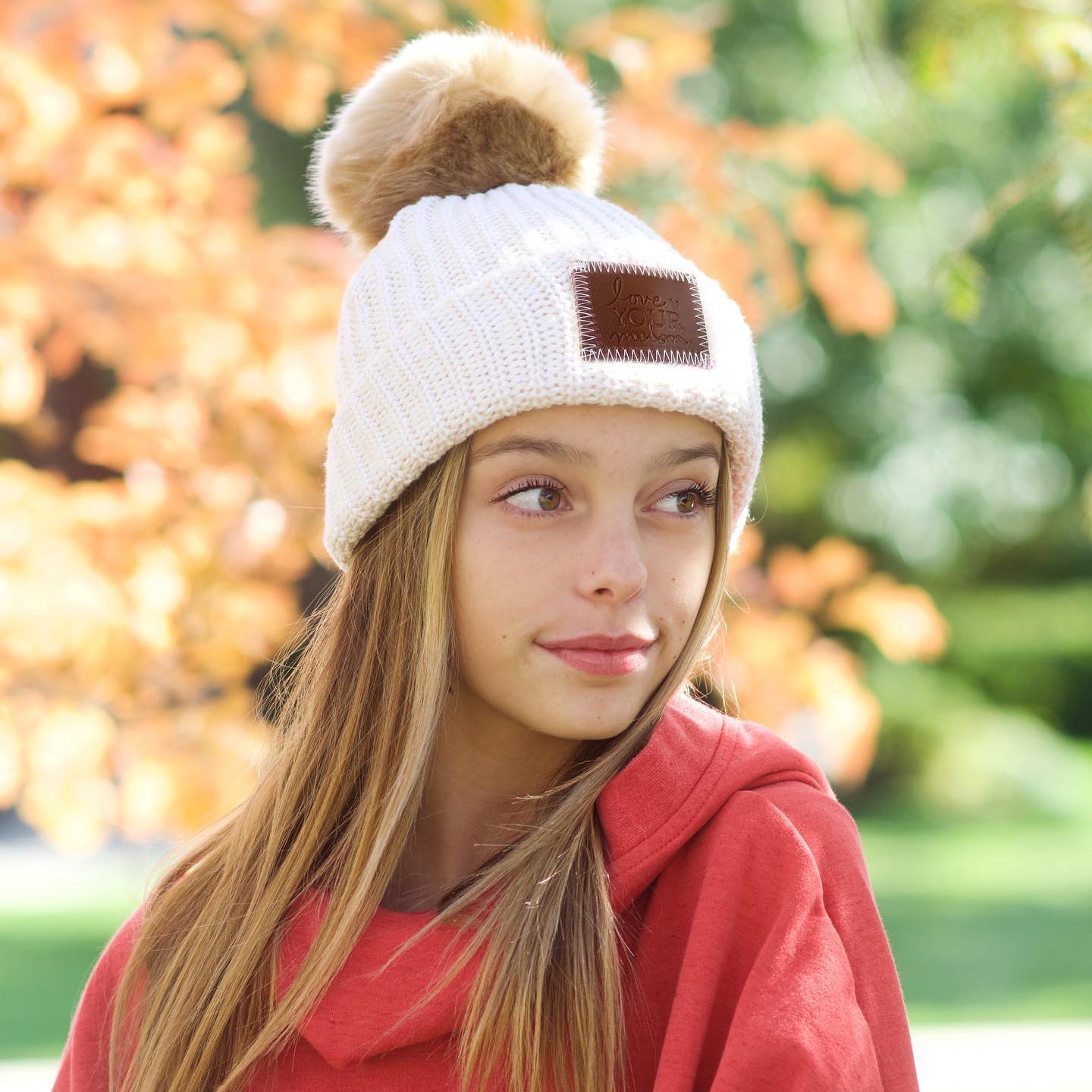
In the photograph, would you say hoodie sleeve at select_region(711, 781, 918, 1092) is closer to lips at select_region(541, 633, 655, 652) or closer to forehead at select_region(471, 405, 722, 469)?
lips at select_region(541, 633, 655, 652)

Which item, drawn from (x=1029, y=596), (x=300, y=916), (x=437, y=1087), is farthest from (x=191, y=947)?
(x=1029, y=596)

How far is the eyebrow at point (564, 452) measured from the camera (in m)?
1.85

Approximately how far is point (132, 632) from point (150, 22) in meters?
1.34

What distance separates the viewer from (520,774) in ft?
6.89

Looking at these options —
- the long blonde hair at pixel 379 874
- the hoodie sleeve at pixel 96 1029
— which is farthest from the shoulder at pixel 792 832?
the hoodie sleeve at pixel 96 1029

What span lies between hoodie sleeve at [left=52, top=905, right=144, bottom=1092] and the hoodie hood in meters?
0.39

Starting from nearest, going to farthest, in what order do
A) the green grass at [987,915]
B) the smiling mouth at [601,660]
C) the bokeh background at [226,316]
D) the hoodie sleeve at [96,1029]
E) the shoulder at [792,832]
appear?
the shoulder at [792,832], the smiling mouth at [601,660], the hoodie sleeve at [96,1029], the bokeh background at [226,316], the green grass at [987,915]

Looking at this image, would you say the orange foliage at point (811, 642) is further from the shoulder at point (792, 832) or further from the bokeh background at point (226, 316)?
the shoulder at point (792, 832)

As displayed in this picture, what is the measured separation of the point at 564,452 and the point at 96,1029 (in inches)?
45.5

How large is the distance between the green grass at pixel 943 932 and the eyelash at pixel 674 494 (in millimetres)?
5237

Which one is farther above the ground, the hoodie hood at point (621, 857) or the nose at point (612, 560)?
the nose at point (612, 560)

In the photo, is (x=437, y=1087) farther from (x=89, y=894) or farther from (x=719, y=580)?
(x=89, y=894)

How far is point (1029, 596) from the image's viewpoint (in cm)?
1359

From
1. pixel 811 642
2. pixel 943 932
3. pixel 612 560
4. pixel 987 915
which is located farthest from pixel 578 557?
pixel 987 915
